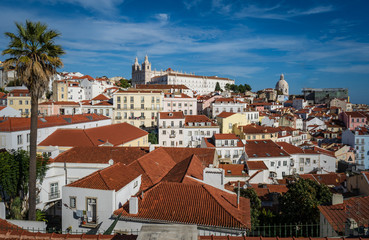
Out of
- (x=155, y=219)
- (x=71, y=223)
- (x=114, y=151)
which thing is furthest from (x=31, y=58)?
(x=114, y=151)

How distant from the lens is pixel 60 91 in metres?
70.1

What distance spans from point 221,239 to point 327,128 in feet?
Answer: 257

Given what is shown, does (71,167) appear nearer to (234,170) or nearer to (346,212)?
(346,212)

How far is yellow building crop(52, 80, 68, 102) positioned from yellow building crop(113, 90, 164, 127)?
2348 cm

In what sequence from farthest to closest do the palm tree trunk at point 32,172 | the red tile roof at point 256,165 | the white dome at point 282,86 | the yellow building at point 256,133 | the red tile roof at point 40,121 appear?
1. the white dome at point 282,86
2. the yellow building at point 256,133
3. the red tile roof at point 256,165
4. the red tile roof at point 40,121
5. the palm tree trunk at point 32,172

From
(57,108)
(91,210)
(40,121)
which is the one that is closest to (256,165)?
(91,210)

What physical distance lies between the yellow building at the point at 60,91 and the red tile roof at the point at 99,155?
5562 centimetres

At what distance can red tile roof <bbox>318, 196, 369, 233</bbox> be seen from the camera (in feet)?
32.0

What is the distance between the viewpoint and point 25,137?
24.1 metres

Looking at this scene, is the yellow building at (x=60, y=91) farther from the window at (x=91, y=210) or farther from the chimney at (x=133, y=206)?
the chimney at (x=133, y=206)

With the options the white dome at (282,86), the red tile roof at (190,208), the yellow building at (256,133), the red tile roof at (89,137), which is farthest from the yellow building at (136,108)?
the white dome at (282,86)

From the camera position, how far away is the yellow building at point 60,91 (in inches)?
2731

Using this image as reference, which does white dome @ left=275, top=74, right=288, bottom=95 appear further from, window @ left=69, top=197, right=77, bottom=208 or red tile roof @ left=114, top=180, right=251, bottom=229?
window @ left=69, top=197, right=77, bottom=208

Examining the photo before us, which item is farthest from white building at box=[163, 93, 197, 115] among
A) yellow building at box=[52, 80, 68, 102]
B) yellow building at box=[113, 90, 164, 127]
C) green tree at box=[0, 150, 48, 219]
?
green tree at box=[0, 150, 48, 219]
